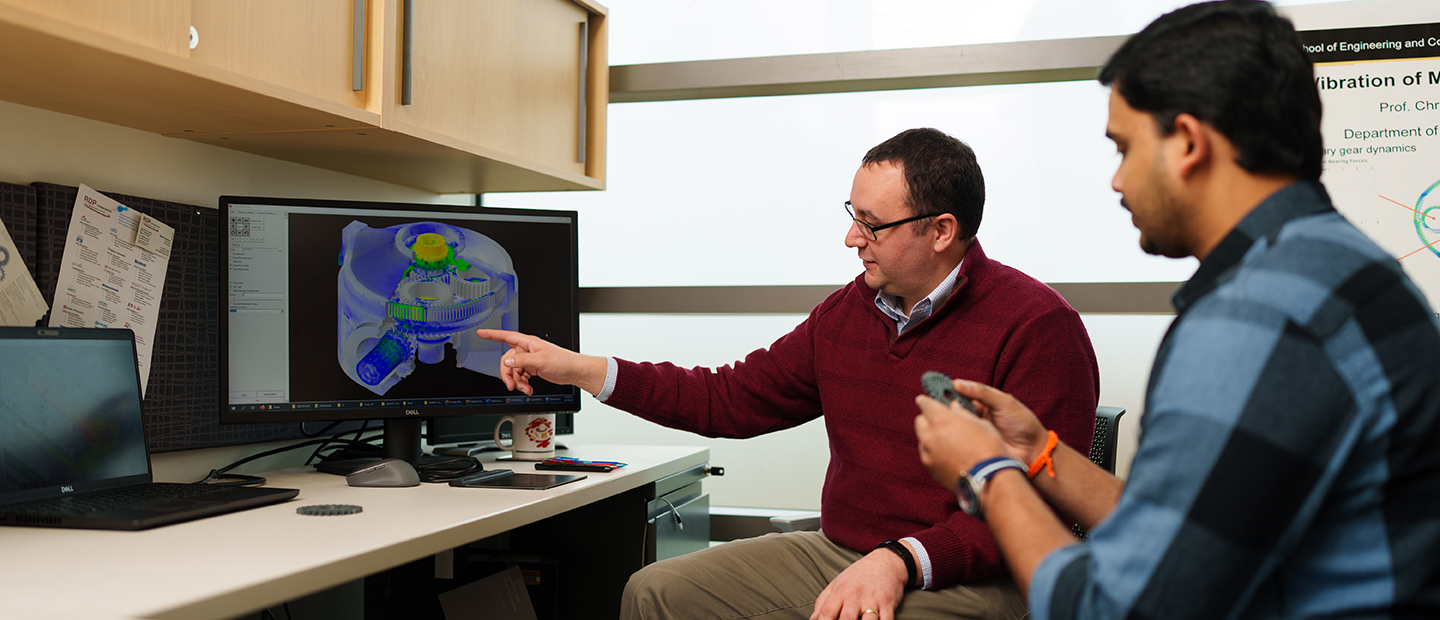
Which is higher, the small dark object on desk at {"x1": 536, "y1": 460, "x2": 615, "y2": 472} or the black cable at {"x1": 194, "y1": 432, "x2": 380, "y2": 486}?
the black cable at {"x1": 194, "y1": 432, "x2": 380, "y2": 486}

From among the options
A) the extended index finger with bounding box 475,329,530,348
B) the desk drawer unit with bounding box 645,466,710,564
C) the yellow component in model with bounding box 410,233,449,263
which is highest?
the yellow component in model with bounding box 410,233,449,263

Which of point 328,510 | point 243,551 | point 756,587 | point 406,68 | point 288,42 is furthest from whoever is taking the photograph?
point 406,68

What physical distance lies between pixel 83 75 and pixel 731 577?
120 cm

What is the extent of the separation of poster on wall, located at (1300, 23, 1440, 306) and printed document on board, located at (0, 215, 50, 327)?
2539 millimetres

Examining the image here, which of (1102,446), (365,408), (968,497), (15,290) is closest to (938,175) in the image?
(1102,446)

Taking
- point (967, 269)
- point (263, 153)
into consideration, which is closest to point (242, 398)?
point (263, 153)

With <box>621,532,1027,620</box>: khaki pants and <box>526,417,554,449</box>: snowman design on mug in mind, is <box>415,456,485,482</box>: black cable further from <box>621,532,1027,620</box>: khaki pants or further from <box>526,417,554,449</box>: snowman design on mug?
→ <box>621,532,1027,620</box>: khaki pants

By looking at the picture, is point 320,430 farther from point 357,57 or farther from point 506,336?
point 357,57

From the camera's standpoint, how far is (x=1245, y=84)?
797 mm

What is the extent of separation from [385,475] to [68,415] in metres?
0.45

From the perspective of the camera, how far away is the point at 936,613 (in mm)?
1393

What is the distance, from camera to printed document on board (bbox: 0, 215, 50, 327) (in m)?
1.38

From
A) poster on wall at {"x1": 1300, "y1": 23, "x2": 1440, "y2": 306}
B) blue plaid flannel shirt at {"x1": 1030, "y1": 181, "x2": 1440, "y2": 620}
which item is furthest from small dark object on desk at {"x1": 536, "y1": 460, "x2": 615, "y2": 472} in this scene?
poster on wall at {"x1": 1300, "y1": 23, "x2": 1440, "y2": 306}

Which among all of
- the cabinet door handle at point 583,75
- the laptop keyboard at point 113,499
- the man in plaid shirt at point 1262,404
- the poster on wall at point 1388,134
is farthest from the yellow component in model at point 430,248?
the poster on wall at point 1388,134
